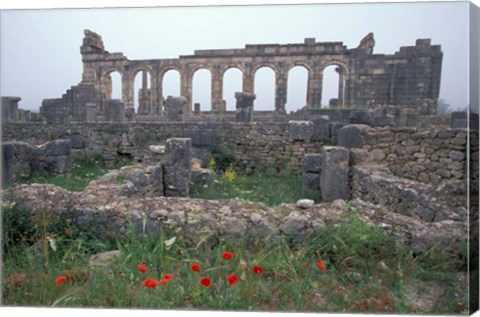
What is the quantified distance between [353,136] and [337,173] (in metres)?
1.38

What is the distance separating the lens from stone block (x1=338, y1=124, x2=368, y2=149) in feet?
26.4

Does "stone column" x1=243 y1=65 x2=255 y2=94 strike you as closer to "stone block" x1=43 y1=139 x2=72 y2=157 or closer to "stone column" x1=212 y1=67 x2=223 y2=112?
"stone column" x1=212 y1=67 x2=223 y2=112

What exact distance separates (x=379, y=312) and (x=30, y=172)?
9887mm

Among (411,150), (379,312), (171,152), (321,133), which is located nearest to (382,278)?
(379,312)

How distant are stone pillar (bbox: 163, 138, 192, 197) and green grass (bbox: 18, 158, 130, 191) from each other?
1.76 metres

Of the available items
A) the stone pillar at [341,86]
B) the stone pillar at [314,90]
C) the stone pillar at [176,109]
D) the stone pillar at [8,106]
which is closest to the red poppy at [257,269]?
the stone pillar at [8,106]

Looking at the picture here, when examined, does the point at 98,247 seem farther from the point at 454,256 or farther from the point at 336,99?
the point at 336,99

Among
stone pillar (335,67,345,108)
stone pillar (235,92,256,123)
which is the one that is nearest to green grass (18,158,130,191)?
stone pillar (235,92,256,123)

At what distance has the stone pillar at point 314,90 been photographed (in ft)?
79.0

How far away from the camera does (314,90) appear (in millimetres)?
24281

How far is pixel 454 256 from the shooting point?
9.69 ft

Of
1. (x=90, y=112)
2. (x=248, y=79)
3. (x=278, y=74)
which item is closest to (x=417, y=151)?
(x=90, y=112)

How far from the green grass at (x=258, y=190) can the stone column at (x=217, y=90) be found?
Result: 1596 centimetres

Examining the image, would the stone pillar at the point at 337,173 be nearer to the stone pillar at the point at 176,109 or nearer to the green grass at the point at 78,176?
the green grass at the point at 78,176
